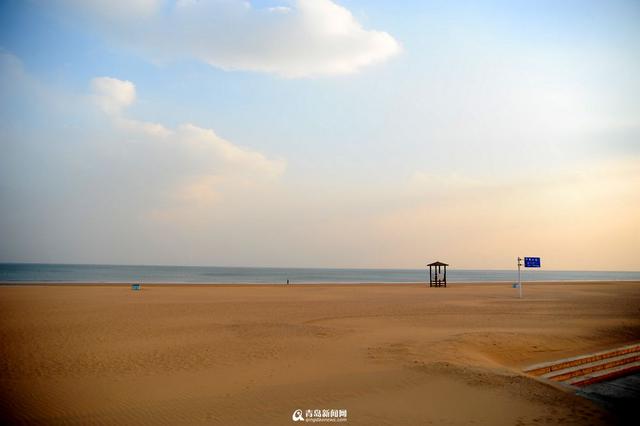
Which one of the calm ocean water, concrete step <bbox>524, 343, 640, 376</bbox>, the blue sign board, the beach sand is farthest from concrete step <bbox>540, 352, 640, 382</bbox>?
the calm ocean water

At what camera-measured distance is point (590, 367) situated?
401 inches

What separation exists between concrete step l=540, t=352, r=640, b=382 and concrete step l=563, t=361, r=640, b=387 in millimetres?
122

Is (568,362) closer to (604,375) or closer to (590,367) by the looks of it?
(590,367)

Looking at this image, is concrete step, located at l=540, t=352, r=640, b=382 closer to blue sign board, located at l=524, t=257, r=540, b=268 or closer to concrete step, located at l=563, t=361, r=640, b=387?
concrete step, located at l=563, t=361, r=640, b=387

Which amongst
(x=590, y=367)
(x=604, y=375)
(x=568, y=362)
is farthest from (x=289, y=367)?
(x=604, y=375)

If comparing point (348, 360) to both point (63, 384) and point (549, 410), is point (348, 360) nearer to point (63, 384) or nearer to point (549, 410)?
point (549, 410)

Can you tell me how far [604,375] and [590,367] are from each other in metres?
0.38

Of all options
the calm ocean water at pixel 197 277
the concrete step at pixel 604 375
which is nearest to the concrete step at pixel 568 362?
the concrete step at pixel 604 375

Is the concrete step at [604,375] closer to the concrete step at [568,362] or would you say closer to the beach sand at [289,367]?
the concrete step at [568,362]

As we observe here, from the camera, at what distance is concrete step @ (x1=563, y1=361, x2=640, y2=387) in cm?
941

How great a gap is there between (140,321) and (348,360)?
11.6m

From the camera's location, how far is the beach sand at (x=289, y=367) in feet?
23.9

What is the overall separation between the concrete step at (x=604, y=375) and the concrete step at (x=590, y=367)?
0.12 meters

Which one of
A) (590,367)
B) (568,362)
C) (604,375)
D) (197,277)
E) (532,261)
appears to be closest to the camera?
(604,375)
